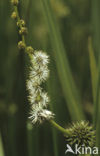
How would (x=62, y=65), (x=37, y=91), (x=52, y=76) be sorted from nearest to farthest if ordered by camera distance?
1. (x=37, y=91)
2. (x=62, y=65)
3. (x=52, y=76)

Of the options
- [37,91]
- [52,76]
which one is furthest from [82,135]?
[52,76]

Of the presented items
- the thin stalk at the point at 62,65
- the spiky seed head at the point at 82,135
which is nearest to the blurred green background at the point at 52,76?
the thin stalk at the point at 62,65

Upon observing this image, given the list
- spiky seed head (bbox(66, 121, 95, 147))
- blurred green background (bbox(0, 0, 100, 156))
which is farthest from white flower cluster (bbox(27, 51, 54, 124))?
blurred green background (bbox(0, 0, 100, 156))

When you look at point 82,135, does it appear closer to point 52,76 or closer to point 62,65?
point 62,65

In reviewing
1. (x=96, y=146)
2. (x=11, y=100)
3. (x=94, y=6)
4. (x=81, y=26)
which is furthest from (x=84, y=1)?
(x=96, y=146)

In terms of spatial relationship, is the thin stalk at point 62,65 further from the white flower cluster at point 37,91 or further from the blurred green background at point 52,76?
the white flower cluster at point 37,91

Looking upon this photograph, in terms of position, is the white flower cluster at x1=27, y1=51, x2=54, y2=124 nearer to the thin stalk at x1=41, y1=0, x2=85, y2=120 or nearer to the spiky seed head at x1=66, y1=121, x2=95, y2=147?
the spiky seed head at x1=66, y1=121, x2=95, y2=147

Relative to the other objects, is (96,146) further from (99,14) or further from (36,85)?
(99,14)

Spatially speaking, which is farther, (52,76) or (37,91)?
(52,76)
